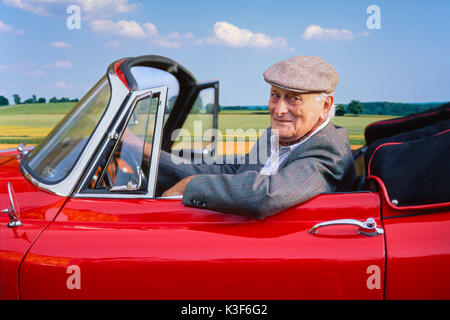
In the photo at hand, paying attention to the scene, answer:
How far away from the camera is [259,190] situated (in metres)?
1.61

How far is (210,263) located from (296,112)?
3.21 ft

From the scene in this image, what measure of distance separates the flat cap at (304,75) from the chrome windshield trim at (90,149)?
31.5 inches

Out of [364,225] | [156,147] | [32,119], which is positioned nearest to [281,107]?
[156,147]

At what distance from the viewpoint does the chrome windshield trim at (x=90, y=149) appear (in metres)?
1.80

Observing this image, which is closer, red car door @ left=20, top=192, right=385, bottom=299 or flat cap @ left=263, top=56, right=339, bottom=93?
red car door @ left=20, top=192, right=385, bottom=299

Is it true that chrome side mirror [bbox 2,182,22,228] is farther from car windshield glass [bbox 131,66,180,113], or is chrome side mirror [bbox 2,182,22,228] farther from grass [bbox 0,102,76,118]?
grass [bbox 0,102,76,118]

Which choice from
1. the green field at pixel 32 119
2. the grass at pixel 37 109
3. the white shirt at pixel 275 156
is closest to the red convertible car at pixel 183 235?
the white shirt at pixel 275 156

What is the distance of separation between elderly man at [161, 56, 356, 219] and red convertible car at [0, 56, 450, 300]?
0.27 ft

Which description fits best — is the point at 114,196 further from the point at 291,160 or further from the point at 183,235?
the point at 291,160

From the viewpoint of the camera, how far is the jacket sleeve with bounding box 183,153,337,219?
1615 millimetres

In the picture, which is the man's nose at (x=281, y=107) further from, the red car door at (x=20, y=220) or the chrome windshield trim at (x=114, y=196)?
the red car door at (x=20, y=220)

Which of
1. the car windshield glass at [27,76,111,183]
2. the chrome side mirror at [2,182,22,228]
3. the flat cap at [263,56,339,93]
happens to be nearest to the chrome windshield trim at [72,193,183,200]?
the car windshield glass at [27,76,111,183]
